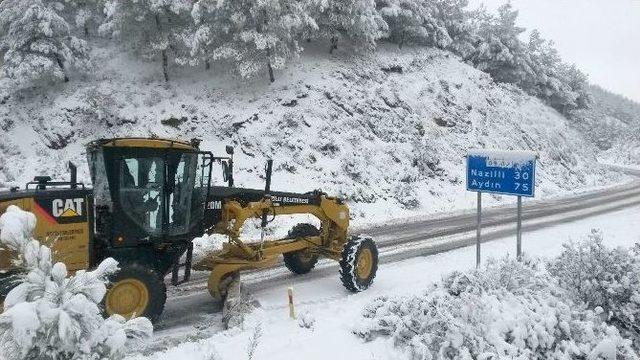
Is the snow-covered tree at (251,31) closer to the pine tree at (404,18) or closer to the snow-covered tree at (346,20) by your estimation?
the snow-covered tree at (346,20)

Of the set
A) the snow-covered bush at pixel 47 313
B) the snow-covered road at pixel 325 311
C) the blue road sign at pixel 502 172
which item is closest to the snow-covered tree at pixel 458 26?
the snow-covered road at pixel 325 311

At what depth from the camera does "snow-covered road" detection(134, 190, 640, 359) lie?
6520mm

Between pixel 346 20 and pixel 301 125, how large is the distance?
7810 millimetres

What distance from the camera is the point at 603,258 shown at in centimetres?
824

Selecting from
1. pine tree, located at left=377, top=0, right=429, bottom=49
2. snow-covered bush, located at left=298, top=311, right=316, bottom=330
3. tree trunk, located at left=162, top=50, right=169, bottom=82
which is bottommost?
snow-covered bush, located at left=298, top=311, right=316, bottom=330

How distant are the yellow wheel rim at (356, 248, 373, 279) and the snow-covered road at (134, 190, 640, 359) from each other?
368mm

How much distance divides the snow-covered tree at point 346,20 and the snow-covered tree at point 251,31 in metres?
2.80

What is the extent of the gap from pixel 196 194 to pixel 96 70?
66.7 feet

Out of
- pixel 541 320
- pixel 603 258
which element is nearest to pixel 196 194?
pixel 541 320

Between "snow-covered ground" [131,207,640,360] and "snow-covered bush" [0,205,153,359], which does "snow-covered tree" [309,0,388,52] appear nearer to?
"snow-covered ground" [131,207,640,360]

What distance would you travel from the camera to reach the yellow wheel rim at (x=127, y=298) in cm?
724

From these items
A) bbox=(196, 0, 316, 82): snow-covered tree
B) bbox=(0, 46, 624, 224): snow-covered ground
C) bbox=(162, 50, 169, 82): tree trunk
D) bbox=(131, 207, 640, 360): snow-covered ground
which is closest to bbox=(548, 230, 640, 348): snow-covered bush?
bbox=(131, 207, 640, 360): snow-covered ground

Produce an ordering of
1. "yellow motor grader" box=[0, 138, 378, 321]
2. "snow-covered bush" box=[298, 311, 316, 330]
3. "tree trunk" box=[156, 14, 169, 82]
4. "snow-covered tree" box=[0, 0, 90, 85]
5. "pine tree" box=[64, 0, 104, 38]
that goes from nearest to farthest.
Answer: "yellow motor grader" box=[0, 138, 378, 321], "snow-covered bush" box=[298, 311, 316, 330], "snow-covered tree" box=[0, 0, 90, 85], "tree trunk" box=[156, 14, 169, 82], "pine tree" box=[64, 0, 104, 38]

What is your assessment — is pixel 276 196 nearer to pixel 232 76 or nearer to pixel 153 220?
pixel 153 220
